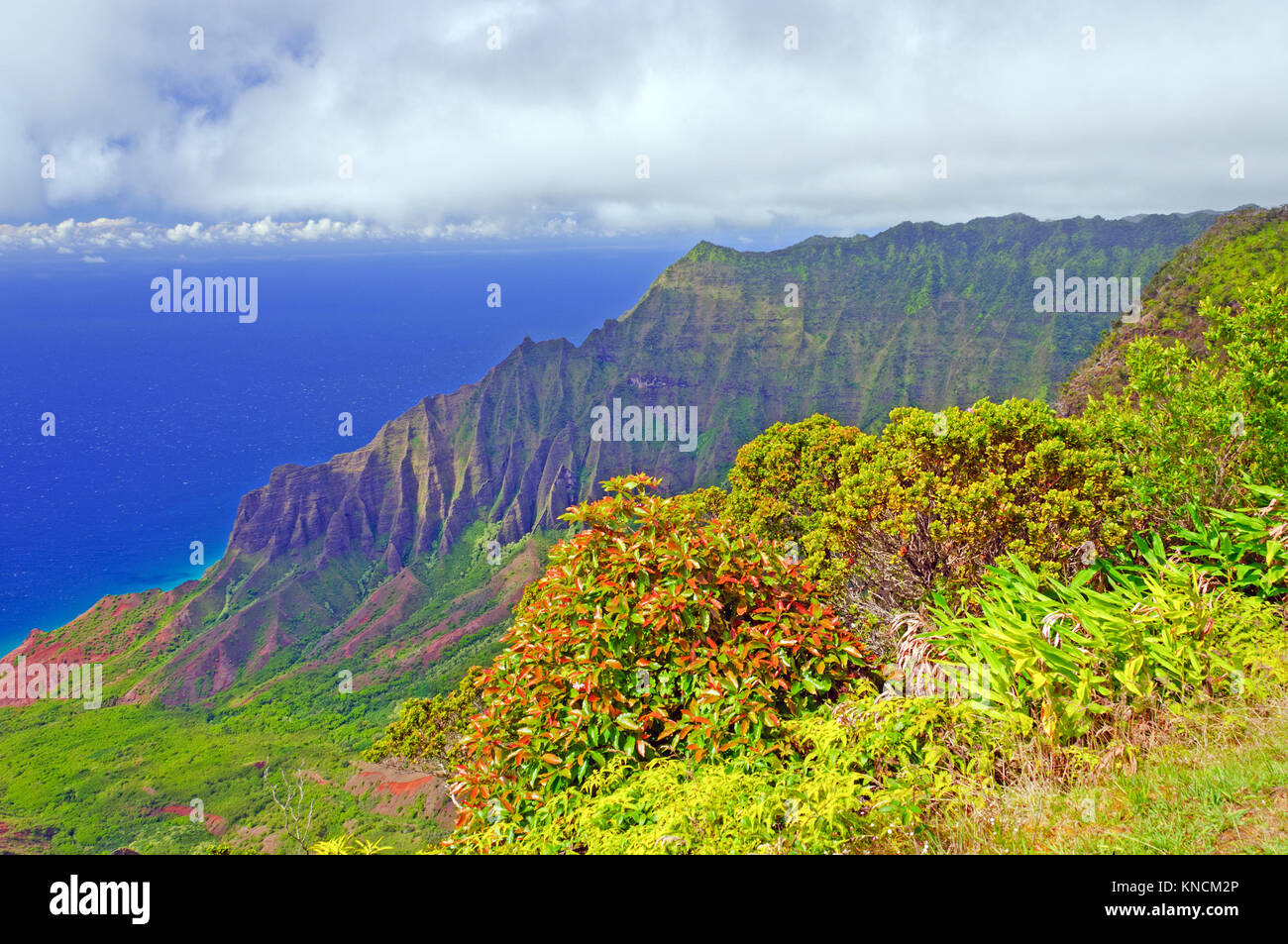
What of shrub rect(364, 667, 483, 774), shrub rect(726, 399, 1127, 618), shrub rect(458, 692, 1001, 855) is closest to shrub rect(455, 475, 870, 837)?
shrub rect(458, 692, 1001, 855)

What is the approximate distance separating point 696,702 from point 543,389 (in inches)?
6671

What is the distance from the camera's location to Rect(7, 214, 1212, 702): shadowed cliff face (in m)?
116

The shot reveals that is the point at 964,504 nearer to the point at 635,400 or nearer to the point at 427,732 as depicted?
the point at 427,732

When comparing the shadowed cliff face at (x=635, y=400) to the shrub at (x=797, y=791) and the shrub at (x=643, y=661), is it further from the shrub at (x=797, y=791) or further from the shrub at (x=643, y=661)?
the shrub at (x=797, y=791)

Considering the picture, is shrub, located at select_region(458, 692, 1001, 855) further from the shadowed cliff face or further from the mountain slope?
the shadowed cliff face

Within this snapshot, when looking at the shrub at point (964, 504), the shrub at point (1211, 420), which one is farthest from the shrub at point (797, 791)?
the shrub at point (1211, 420)

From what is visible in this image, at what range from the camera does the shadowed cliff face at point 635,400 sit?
116 m

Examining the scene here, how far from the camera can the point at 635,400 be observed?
162750 millimetres

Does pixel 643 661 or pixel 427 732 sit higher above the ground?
pixel 643 661

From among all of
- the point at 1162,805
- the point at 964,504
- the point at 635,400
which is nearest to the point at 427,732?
the point at 964,504

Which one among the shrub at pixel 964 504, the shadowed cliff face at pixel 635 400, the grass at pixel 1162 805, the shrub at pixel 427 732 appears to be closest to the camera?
the grass at pixel 1162 805

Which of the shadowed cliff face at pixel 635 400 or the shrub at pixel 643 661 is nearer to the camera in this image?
the shrub at pixel 643 661

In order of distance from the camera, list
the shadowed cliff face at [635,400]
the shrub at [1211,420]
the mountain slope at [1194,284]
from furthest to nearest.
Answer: the shadowed cliff face at [635,400]
the mountain slope at [1194,284]
the shrub at [1211,420]
